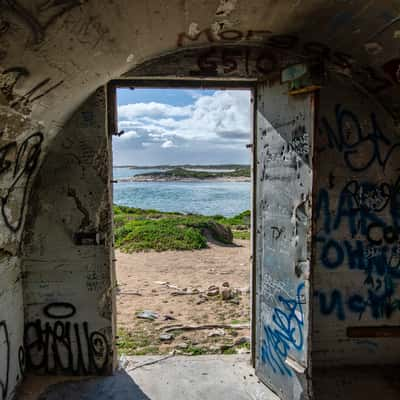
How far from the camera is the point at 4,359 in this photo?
3.10 meters

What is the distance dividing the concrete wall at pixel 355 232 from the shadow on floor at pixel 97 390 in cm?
212

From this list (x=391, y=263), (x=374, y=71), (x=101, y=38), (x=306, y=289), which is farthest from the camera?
(x=391, y=263)

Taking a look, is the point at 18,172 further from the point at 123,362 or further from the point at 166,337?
the point at 166,337

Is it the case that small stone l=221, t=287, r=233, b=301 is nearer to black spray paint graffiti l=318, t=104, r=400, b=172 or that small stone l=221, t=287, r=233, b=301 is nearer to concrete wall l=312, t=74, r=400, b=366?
concrete wall l=312, t=74, r=400, b=366

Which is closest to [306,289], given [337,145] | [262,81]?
[337,145]

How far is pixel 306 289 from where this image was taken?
9.86ft

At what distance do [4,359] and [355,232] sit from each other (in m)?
3.79

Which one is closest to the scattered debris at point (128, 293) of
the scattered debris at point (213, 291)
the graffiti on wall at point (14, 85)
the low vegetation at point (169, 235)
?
the scattered debris at point (213, 291)

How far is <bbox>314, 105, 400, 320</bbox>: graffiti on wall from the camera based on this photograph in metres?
3.66

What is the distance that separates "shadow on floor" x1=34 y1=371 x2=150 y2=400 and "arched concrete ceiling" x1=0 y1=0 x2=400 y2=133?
106 inches

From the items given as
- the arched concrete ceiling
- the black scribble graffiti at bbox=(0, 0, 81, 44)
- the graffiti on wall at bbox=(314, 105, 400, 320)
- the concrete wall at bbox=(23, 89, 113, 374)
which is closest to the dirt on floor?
the concrete wall at bbox=(23, 89, 113, 374)

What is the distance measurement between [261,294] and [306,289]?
2.49 feet

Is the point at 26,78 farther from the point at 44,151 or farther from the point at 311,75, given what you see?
the point at 311,75

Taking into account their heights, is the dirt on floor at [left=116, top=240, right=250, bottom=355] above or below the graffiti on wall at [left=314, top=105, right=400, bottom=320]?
below
